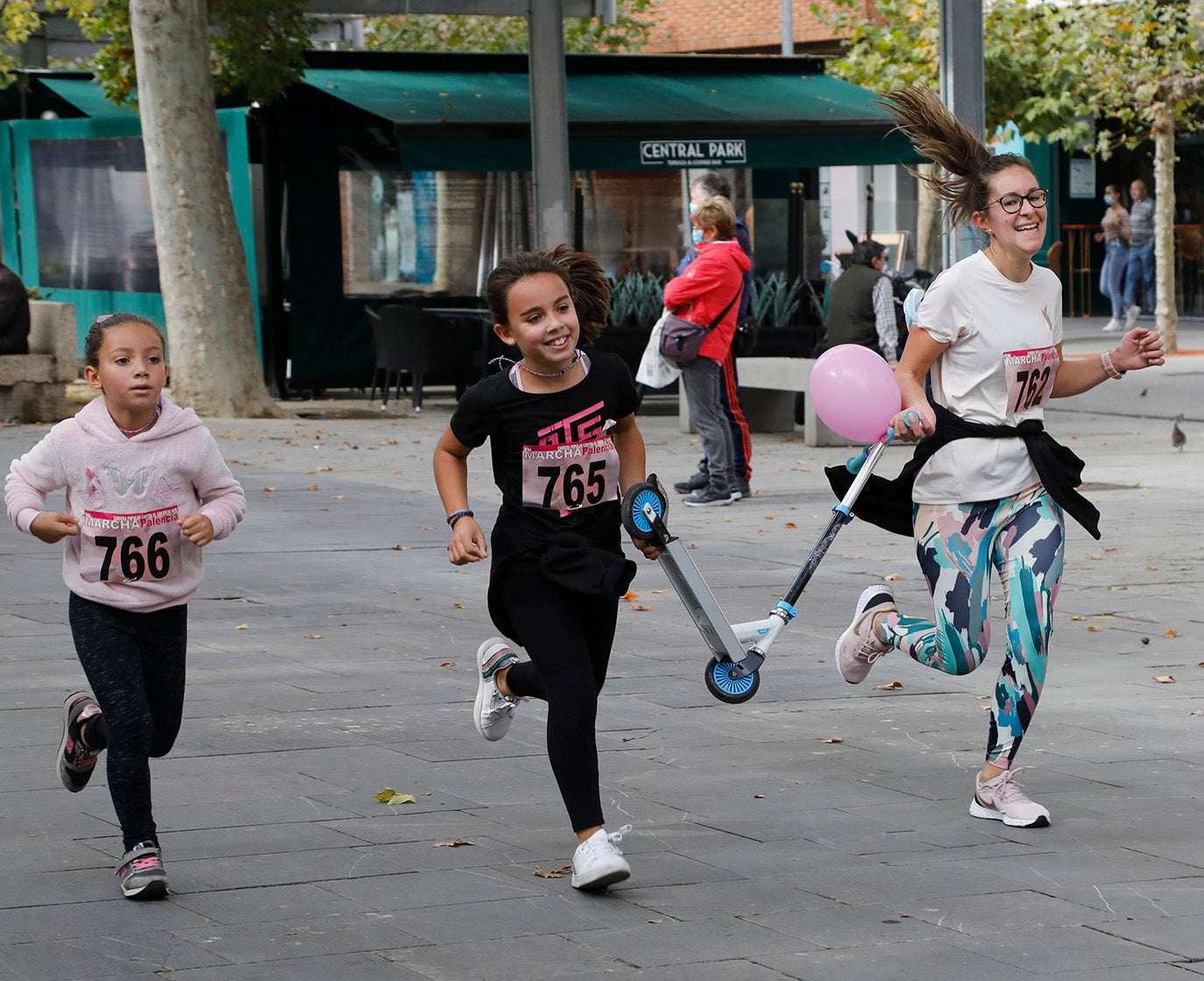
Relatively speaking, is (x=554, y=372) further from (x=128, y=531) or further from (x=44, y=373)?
(x=44, y=373)

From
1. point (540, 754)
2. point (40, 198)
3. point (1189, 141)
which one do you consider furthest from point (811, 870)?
point (1189, 141)

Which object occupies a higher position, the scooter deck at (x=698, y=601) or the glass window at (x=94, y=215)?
the glass window at (x=94, y=215)

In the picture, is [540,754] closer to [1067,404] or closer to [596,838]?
[596,838]

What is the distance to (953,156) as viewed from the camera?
5.76 metres

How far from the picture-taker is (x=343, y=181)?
21.0 metres

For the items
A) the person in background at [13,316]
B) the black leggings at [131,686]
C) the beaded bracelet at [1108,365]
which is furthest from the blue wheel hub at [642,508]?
the person in background at [13,316]

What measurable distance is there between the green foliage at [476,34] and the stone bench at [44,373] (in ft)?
69.2

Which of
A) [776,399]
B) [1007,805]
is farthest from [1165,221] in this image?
[1007,805]

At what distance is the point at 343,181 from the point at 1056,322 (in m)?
16.1

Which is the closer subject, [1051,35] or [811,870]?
[811,870]

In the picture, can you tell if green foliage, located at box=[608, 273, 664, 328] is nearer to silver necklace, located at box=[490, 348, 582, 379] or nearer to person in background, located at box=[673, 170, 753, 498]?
person in background, located at box=[673, 170, 753, 498]

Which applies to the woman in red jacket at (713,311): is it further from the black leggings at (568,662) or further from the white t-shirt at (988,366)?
the black leggings at (568,662)

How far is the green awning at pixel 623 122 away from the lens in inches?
765

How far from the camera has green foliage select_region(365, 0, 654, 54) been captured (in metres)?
39.0
